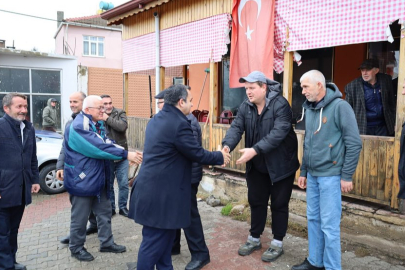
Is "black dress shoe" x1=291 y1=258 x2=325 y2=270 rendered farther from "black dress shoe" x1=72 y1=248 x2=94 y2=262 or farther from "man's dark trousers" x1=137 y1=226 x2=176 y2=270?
"black dress shoe" x1=72 y1=248 x2=94 y2=262

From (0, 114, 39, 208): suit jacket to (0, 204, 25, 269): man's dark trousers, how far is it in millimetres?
132

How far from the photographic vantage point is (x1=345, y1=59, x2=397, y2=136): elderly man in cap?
4.67m

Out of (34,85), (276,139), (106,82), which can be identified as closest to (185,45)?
(276,139)

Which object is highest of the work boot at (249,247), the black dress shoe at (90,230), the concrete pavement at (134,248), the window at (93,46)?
the window at (93,46)

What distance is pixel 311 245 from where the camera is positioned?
3.53m

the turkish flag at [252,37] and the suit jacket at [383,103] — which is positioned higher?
the turkish flag at [252,37]

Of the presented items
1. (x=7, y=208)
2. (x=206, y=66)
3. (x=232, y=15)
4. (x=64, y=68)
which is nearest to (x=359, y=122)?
(x=232, y=15)

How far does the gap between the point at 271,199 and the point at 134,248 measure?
1.87 m

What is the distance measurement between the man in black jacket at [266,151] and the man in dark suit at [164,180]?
2.88 ft

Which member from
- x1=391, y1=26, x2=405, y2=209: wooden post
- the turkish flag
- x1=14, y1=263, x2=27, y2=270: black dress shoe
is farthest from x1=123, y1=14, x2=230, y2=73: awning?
x1=14, y1=263, x2=27, y2=270: black dress shoe

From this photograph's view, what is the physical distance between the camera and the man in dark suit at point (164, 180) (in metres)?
2.88

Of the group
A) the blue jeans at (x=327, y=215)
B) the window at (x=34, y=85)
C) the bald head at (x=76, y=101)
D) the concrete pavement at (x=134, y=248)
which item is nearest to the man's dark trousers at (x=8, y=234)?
the concrete pavement at (x=134, y=248)

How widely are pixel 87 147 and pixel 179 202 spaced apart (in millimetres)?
1380

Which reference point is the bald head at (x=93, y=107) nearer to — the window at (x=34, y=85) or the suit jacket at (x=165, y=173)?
the suit jacket at (x=165, y=173)
